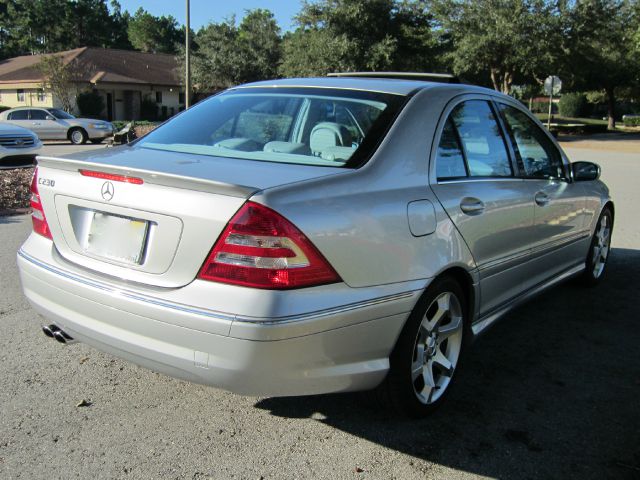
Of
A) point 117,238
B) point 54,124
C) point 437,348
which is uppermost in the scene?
point 54,124

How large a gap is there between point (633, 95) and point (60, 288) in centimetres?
6005

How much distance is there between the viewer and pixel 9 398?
3.37 m

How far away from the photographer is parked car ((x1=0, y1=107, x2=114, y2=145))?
24.8m

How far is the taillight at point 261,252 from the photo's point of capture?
249 centimetres

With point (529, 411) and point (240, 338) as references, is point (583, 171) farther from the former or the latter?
point (240, 338)

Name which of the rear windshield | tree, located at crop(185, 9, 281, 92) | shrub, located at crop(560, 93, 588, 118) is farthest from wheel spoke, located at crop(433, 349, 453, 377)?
shrub, located at crop(560, 93, 588, 118)

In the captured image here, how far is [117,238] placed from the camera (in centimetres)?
282

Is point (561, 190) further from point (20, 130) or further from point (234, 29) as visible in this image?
point (234, 29)

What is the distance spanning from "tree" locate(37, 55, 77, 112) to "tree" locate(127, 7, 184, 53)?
5293 centimetres

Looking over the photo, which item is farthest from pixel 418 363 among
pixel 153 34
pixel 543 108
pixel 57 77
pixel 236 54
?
pixel 153 34

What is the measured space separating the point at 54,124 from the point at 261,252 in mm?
25479

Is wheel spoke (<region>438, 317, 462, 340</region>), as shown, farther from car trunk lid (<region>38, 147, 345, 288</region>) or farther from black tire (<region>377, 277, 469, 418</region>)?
car trunk lid (<region>38, 147, 345, 288</region>)

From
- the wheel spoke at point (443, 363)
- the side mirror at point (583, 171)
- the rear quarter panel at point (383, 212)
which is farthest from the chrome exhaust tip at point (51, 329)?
the side mirror at point (583, 171)

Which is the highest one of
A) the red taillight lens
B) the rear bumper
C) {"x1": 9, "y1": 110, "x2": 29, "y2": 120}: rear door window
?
{"x1": 9, "y1": 110, "x2": 29, "y2": 120}: rear door window
